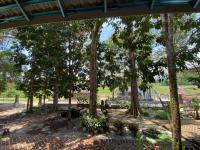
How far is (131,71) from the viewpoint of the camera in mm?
17609

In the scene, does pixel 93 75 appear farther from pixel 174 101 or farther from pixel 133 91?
pixel 174 101

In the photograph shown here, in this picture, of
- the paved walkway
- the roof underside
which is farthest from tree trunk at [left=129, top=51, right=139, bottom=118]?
the roof underside

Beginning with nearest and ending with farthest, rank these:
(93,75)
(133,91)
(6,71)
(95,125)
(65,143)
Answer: (65,143)
(95,125)
(93,75)
(133,91)
(6,71)

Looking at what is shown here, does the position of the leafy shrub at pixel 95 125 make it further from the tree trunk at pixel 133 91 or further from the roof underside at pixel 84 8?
the roof underside at pixel 84 8

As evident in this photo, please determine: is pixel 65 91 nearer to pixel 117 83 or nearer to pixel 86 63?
pixel 86 63

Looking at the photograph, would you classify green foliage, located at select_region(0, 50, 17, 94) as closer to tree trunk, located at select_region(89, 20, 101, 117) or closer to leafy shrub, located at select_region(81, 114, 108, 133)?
tree trunk, located at select_region(89, 20, 101, 117)

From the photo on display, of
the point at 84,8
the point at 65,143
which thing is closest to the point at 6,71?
the point at 65,143

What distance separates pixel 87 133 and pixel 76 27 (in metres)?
6.92

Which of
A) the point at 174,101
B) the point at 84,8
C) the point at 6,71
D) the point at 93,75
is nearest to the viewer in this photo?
the point at 84,8

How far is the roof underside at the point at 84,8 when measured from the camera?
572 cm

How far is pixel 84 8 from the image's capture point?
6.04 m

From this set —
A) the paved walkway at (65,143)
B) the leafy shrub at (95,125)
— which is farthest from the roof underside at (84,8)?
the leafy shrub at (95,125)

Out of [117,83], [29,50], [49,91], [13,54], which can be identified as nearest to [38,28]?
[29,50]

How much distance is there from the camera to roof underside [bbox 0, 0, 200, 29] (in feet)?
18.8
